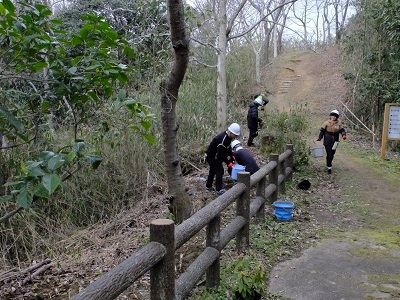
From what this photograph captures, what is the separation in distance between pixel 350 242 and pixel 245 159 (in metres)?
2.64

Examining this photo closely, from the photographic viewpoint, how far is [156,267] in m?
2.97

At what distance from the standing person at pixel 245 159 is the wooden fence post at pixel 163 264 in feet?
16.4

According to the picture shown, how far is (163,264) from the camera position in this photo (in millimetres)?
2980

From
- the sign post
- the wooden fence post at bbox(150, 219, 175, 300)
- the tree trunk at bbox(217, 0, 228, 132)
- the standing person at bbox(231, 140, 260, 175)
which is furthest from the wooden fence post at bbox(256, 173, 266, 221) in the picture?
the sign post

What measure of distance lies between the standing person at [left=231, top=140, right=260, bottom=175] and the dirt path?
1353mm

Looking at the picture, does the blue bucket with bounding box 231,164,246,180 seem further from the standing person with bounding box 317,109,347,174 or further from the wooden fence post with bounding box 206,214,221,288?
the wooden fence post with bounding box 206,214,221,288

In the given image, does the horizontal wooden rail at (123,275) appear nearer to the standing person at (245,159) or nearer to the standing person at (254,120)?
the standing person at (245,159)

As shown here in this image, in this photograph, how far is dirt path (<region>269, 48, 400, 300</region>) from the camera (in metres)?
4.50

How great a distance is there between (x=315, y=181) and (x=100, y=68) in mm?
7420

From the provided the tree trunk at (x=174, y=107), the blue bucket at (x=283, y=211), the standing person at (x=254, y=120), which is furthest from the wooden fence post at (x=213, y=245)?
the standing person at (x=254, y=120)

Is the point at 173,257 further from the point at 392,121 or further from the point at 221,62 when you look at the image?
the point at 392,121

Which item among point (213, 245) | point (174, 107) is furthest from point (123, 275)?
point (174, 107)

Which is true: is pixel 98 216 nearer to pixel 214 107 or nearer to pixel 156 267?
pixel 156 267

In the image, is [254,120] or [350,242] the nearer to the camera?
[350,242]
